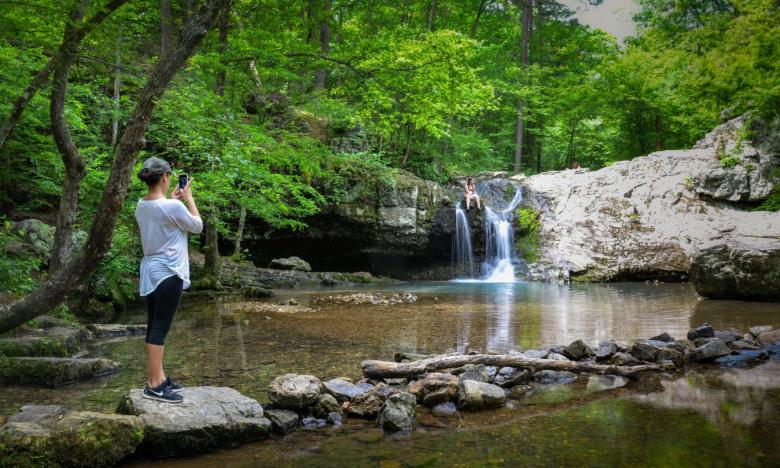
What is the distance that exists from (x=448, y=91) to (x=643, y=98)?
775 inches

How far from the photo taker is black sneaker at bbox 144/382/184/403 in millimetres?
3627

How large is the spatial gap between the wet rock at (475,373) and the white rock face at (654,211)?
16.0 metres

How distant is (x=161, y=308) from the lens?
3.73m

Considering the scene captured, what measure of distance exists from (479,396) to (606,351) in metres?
2.33

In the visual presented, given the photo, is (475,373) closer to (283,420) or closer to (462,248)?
(283,420)

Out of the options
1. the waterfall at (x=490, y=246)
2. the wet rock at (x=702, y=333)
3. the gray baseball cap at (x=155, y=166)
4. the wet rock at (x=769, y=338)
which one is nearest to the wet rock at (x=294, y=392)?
the gray baseball cap at (x=155, y=166)

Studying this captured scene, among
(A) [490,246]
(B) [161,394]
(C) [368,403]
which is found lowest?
(C) [368,403]

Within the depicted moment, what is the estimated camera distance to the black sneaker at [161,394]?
363 cm

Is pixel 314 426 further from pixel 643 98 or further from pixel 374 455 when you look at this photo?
pixel 643 98

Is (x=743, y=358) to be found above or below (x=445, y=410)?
above

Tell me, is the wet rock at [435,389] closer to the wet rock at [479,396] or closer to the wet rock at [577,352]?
the wet rock at [479,396]

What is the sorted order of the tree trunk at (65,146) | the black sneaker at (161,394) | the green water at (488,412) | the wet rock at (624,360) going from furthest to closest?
the wet rock at (624,360) → the tree trunk at (65,146) → the black sneaker at (161,394) → the green water at (488,412)

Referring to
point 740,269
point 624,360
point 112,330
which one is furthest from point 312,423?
point 740,269

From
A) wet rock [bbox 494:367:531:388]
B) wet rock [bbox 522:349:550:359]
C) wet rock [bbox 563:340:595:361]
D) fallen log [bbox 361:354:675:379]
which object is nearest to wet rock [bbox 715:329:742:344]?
fallen log [bbox 361:354:675:379]
